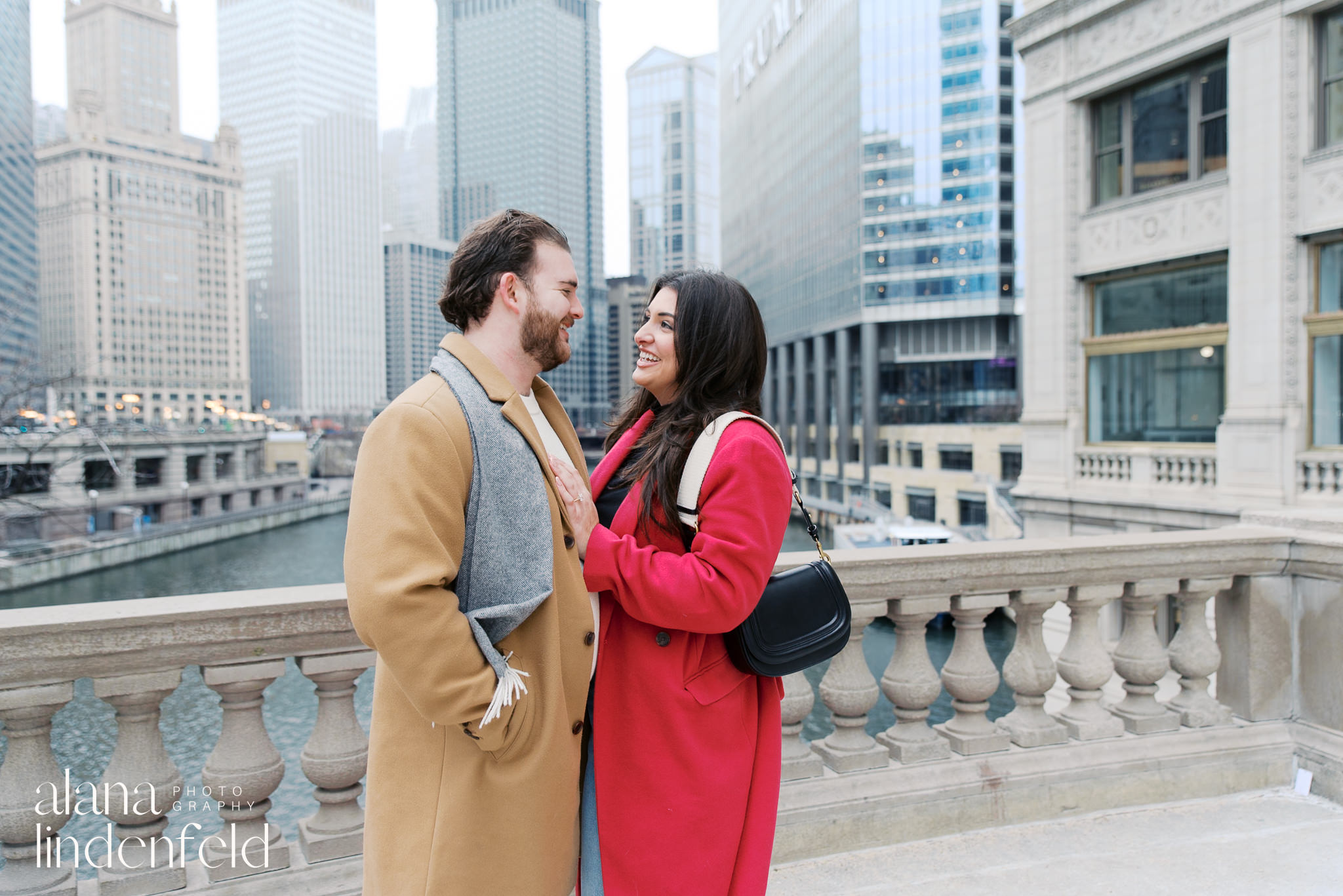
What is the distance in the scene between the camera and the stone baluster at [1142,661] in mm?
3586

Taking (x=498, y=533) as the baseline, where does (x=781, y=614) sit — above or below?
below

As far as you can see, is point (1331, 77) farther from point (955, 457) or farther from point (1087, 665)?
point (955, 457)

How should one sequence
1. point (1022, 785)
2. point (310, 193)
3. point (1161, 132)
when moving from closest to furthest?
point (1022, 785) → point (1161, 132) → point (310, 193)

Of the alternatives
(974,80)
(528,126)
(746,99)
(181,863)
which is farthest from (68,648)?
(528,126)

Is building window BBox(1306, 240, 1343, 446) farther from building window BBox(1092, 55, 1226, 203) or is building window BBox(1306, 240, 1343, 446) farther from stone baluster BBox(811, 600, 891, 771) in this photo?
stone baluster BBox(811, 600, 891, 771)

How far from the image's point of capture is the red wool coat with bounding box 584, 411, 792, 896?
189 centimetres

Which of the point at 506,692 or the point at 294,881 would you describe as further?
the point at 294,881

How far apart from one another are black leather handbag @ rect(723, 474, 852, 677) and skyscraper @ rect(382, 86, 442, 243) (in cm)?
16444

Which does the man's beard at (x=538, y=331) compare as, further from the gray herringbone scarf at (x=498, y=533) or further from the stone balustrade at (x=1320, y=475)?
the stone balustrade at (x=1320, y=475)

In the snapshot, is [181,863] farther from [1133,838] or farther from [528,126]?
[528,126]

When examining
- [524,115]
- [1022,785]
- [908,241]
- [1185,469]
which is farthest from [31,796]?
[524,115]

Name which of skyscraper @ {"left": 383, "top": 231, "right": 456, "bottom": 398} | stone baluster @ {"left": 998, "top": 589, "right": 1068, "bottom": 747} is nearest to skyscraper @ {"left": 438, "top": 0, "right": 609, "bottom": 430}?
skyscraper @ {"left": 383, "top": 231, "right": 456, "bottom": 398}

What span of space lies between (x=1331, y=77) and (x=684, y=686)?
51.5 feet

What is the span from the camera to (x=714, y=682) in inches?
79.7
